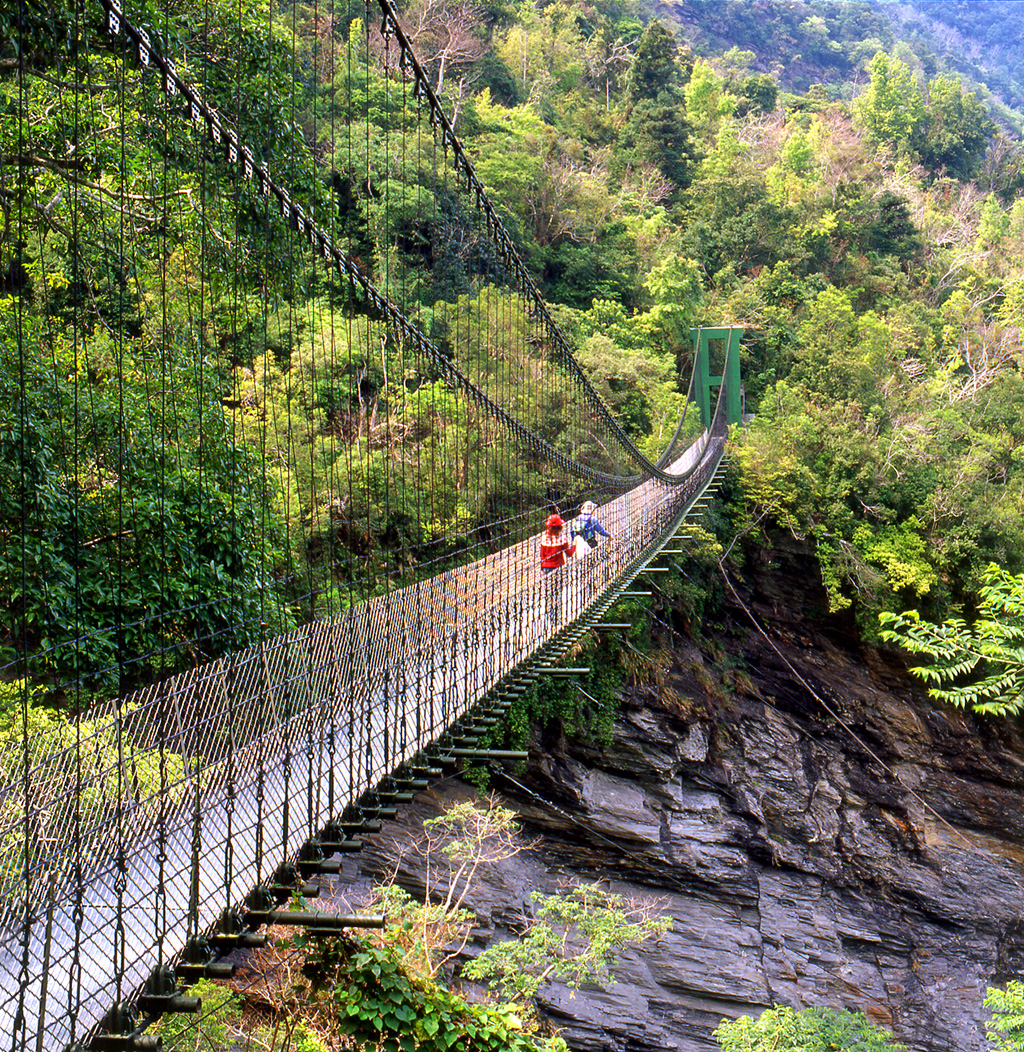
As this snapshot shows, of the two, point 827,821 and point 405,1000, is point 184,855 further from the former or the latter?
point 827,821

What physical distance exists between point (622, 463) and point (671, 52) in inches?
566

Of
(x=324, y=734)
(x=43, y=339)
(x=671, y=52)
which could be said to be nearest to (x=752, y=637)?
(x=43, y=339)

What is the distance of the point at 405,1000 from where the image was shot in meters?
5.18

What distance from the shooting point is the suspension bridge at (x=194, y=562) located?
7.13ft

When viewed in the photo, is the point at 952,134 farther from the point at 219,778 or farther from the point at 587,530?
the point at 219,778

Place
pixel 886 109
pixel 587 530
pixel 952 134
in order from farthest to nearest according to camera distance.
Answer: pixel 952 134
pixel 886 109
pixel 587 530

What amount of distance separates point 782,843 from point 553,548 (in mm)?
6849

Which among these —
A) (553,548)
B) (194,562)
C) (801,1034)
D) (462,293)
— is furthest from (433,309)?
(801,1034)

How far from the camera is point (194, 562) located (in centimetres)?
471

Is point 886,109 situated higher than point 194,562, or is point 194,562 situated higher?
point 886,109

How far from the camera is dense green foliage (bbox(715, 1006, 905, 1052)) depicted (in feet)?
22.9

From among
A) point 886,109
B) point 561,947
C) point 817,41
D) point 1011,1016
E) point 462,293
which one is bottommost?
point 1011,1016

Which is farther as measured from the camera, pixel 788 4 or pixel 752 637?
pixel 788 4

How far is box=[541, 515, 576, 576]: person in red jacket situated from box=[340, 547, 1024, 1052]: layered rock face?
3523 millimetres
